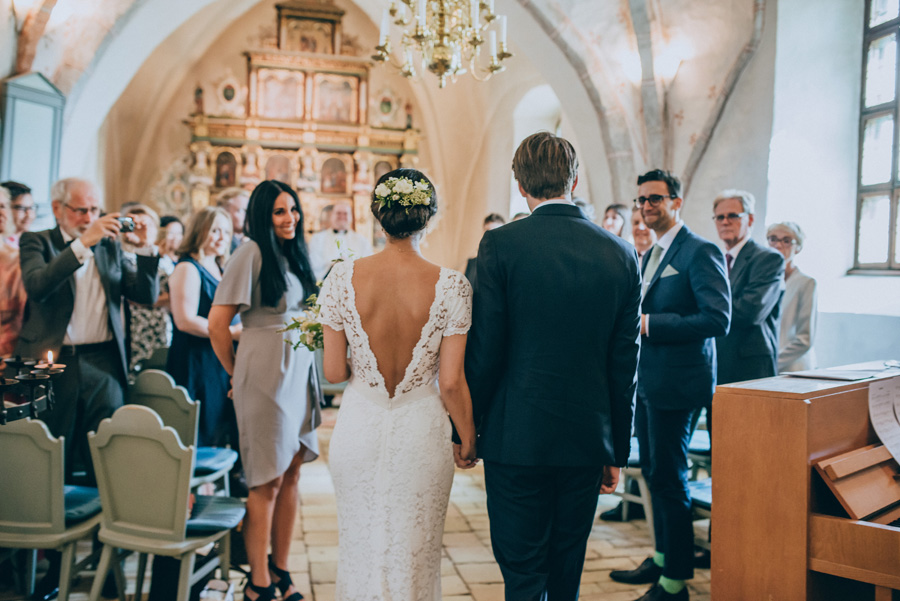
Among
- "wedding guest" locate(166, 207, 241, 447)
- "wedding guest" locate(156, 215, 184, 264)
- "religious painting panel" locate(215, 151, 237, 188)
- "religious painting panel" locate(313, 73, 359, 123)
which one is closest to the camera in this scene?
"wedding guest" locate(166, 207, 241, 447)

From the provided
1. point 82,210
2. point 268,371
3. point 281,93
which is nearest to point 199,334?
point 82,210

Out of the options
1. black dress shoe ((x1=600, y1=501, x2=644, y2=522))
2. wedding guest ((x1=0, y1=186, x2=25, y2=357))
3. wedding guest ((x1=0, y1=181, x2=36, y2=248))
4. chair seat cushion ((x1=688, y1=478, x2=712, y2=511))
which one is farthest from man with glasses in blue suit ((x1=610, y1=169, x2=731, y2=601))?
wedding guest ((x1=0, y1=181, x2=36, y2=248))

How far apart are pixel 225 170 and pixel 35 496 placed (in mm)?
10648

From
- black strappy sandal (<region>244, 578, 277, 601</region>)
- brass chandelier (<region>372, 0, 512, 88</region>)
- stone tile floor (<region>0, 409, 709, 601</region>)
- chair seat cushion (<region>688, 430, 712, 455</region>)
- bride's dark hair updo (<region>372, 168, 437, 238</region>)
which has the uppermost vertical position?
brass chandelier (<region>372, 0, 512, 88</region>)

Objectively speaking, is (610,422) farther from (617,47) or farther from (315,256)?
(315,256)

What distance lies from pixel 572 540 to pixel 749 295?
81.8 inches

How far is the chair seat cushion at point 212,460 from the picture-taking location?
3285mm

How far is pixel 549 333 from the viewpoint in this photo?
2.10 m

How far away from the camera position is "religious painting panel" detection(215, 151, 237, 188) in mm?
12484

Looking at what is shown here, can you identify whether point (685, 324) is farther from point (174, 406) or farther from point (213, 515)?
point (174, 406)

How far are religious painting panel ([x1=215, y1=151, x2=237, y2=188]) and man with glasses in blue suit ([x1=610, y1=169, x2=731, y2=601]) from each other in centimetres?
1069

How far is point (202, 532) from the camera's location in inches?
102

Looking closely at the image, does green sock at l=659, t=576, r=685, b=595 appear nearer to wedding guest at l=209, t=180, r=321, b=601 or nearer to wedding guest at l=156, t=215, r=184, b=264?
wedding guest at l=209, t=180, r=321, b=601

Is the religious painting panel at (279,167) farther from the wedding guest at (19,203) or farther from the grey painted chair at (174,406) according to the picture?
the grey painted chair at (174,406)
